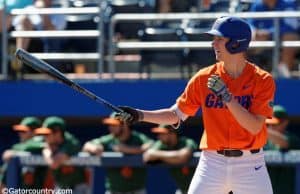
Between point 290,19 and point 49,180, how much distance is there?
3.00 meters

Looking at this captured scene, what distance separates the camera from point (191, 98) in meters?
5.56

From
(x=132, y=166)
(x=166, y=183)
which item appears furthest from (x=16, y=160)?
(x=166, y=183)

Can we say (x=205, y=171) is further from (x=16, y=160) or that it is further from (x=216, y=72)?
(x=16, y=160)

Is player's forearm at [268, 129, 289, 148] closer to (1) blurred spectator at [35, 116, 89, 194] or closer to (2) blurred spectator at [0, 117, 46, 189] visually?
(1) blurred spectator at [35, 116, 89, 194]

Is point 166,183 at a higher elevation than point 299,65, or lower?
lower

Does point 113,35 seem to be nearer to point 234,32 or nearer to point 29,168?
point 29,168

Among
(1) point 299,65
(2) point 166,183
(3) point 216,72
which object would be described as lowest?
(2) point 166,183

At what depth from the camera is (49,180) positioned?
28.8 ft

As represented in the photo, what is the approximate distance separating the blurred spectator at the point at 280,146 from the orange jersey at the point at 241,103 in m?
2.81

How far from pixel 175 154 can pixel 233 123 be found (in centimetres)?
315

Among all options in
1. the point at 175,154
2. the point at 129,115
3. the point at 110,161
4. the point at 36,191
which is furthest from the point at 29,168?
the point at 129,115

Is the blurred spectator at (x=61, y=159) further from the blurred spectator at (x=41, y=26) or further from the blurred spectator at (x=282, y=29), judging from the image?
the blurred spectator at (x=282, y=29)

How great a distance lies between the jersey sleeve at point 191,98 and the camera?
217 inches

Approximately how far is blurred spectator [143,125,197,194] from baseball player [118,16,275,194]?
9.69 ft
